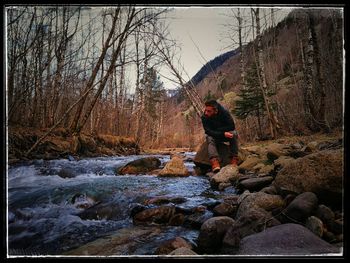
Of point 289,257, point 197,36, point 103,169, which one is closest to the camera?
point 289,257

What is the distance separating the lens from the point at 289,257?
69.6 inches

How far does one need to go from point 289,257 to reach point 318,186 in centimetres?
57

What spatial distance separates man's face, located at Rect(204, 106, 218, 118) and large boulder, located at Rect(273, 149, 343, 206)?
0.80m

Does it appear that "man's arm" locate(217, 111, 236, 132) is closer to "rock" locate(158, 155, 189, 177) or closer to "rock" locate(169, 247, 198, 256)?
"rock" locate(158, 155, 189, 177)

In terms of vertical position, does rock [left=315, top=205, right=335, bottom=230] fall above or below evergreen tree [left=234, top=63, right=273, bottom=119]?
below

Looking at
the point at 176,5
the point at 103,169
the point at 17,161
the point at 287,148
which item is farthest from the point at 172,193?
Answer: the point at 176,5

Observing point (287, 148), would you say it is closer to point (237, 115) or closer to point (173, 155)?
point (237, 115)

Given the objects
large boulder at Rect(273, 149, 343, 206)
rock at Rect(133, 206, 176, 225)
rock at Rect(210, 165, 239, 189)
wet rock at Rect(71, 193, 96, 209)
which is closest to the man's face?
rock at Rect(210, 165, 239, 189)

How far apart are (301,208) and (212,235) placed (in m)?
0.67

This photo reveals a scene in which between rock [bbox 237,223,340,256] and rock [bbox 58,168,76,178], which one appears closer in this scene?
rock [bbox 237,223,340,256]

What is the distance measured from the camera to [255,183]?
7.63ft

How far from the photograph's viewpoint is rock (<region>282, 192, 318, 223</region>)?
1.79 meters

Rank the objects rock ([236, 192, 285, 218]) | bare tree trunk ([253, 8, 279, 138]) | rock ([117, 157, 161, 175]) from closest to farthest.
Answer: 1. rock ([236, 192, 285, 218])
2. bare tree trunk ([253, 8, 279, 138])
3. rock ([117, 157, 161, 175])

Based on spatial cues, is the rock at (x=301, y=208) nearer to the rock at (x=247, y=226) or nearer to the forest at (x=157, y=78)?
the rock at (x=247, y=226)
